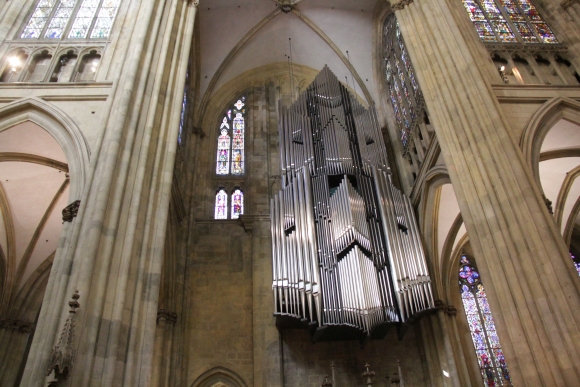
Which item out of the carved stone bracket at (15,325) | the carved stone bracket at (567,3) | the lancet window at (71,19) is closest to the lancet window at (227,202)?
the carved stone bracket at (15,325)

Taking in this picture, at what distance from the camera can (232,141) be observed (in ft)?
52.6

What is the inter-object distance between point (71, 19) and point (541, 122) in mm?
10339

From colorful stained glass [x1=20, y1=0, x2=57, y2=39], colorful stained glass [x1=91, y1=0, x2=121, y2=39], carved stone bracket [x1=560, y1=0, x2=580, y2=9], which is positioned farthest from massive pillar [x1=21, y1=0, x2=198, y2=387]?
carved stone bracket [x1=560, y1=0, x2=580, y2=9]

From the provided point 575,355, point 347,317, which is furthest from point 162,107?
point 575,355

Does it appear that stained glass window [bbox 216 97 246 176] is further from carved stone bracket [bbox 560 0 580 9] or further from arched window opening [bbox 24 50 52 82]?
carved stone bracket [bbox 560 0 580 9]

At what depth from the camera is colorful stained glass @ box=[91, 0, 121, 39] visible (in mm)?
11000

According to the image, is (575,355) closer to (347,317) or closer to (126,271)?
(347,317)

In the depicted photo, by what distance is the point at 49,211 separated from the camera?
39.4 ft

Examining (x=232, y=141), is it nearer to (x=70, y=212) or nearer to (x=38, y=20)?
(x=38, y=20)

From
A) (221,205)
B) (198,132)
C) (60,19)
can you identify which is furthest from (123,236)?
(198,132)

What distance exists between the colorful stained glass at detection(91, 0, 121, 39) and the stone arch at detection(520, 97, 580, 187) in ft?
29.2

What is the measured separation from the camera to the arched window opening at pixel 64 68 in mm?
10008

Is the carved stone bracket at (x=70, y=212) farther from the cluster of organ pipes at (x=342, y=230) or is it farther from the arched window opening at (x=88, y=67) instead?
the cluster of organ pipes at (x=342, y=230)

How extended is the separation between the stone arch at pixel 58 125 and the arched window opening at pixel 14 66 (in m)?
0.91
